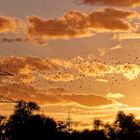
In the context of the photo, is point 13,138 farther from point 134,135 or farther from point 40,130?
point 134,135

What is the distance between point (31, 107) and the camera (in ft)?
646

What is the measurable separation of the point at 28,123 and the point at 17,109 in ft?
19.8

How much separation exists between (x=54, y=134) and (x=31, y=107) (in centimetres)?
920

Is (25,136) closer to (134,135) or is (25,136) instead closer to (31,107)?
(31,107)

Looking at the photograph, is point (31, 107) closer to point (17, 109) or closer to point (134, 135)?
point (17, 109)

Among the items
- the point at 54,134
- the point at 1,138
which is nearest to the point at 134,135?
the point at 54,134

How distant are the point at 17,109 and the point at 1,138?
28.4 feet

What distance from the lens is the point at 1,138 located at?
197000 millimetres

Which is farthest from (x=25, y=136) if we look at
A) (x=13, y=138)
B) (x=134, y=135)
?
(x=134, y=135)

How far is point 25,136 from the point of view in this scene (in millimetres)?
189500

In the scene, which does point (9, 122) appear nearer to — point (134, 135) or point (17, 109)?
point (17, 109)

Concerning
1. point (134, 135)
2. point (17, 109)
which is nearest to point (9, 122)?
point (17, 109)

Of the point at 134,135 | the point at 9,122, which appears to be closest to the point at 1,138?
the point at 9,122

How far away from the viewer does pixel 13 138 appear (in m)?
191
